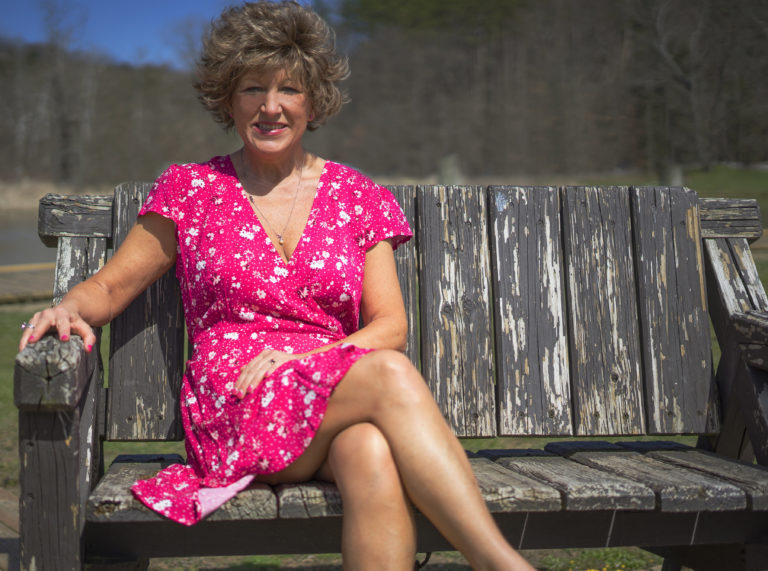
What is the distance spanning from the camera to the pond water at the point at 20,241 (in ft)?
35.7

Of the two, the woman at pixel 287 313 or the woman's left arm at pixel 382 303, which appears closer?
the woman at pixel 287 313

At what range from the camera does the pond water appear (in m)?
10.9

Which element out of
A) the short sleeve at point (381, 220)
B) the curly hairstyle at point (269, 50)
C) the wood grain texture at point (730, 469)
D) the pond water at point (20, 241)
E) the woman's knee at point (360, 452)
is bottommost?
the wood grain texture at point (730, 469)

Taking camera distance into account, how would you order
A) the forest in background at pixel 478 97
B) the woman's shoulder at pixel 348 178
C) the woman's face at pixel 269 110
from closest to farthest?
1. the woman's face at pixel 269 110
2. the woman's shoulder at pixel 348 178
3. the forest in background at pixel 478 97

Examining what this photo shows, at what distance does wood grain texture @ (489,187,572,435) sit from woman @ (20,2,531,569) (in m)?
0.35

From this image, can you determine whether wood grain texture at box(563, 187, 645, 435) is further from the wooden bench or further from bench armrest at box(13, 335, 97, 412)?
bench armrest at box(13, 335, 97, 412)

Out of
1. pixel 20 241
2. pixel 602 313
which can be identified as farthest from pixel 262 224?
pixel 20 241

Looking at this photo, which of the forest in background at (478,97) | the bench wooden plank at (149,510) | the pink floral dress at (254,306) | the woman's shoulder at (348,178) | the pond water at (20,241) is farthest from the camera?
the forest in background at (478,97)

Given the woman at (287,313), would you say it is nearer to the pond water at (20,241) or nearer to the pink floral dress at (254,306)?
the pink floral dress at (254,306)

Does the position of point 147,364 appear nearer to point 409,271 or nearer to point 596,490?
point 409,271

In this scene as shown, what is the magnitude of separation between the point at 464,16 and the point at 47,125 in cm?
1425

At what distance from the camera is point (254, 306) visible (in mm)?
2025

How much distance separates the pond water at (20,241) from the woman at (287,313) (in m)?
8.93

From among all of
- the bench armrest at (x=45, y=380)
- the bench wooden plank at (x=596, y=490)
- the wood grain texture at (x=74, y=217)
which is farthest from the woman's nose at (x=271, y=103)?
the bench wooden plank at (x=596, y=490)
